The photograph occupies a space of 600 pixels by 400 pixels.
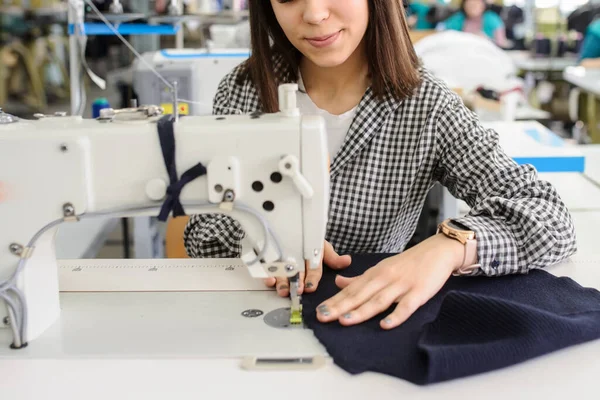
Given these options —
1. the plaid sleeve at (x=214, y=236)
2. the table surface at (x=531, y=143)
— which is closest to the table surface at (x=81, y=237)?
the plaid sleeve at (x=214, y=236)

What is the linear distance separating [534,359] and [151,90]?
1773 mm

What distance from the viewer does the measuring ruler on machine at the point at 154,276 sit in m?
1.16

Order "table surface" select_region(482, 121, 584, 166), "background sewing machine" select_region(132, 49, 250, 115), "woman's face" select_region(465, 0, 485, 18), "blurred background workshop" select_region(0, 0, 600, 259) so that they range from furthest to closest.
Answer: "woman's face" select_region(465, 0, 485, 18), "background sewing machine" select_region(132, 49, 250, 115), "blurred background workshop" select_region(0, 0, 600, 259), "table surface" select_region(482, 121, 584, 166)

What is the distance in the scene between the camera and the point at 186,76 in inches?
95.1

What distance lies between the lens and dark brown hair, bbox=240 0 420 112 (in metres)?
1.34

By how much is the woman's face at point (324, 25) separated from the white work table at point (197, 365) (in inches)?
17.7

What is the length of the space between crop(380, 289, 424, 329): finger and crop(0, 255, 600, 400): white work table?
0.11 m

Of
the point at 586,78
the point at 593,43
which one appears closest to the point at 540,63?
the point at 593,43

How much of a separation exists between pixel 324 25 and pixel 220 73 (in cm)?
132

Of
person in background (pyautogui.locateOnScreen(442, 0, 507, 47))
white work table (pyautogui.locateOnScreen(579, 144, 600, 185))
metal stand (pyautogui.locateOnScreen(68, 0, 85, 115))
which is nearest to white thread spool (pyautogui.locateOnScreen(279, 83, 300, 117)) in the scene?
metal stand (pyautogui.locateOnScreen(68, 0, 85, 115))

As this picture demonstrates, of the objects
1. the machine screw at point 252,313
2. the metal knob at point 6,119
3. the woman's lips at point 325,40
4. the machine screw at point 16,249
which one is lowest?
the machine screw at point 252,313

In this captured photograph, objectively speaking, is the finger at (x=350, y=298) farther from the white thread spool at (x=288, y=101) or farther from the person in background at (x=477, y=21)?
the person in background at (x=477, y=21)

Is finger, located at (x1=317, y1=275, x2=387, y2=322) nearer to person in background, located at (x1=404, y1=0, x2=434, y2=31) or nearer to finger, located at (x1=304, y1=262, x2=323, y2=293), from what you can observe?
finger, located at (x1=304, y1=262, x2=323, y2=293)

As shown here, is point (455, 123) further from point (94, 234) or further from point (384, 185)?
point (94, 234)
